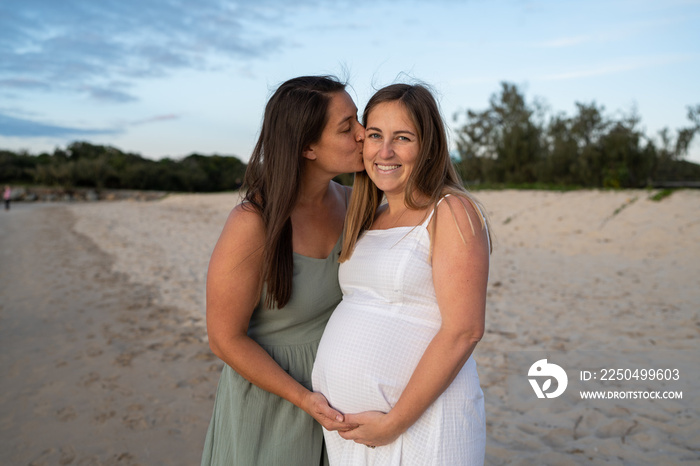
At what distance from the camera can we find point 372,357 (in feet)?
5.97

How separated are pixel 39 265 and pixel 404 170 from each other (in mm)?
11546

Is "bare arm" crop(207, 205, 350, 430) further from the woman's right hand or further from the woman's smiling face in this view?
the woman's smiling face

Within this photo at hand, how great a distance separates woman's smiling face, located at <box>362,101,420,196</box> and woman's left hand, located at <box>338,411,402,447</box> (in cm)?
84

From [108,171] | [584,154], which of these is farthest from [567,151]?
[108,171]

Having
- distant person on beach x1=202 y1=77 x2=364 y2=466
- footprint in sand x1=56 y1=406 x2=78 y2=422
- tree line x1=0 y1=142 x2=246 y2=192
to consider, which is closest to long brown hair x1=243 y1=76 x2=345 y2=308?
distant person on beach x1=202 y1=77 x2=364 y2=466

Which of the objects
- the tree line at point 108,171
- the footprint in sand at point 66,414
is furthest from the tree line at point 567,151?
the tree line at point 108,171

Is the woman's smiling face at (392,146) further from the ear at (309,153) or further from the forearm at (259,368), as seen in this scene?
the forearm at (259,368)

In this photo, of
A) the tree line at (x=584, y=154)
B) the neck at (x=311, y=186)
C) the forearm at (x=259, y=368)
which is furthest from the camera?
the tree line at (x=584, y=154)

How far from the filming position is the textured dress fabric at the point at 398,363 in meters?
1.75

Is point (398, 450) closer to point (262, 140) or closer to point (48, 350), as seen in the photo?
point (262, 140)

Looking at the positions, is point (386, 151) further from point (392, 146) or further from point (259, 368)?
point (259, 368)

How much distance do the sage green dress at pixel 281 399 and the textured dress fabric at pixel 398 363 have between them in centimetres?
20

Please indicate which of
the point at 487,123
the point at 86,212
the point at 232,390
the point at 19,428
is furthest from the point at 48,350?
the point at 487,123

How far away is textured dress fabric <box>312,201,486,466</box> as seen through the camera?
1.75 meters
